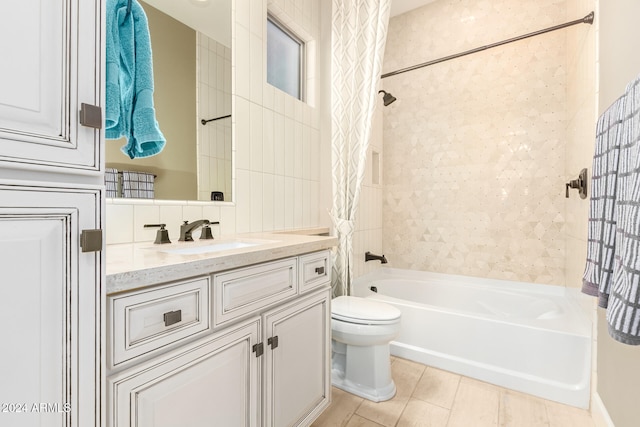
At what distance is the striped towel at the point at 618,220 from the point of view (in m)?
0.63

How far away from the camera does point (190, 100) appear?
4.66 ft

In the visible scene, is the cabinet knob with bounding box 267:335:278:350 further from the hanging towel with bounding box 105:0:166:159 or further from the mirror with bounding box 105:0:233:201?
the hanging towel with bounding box 105:0:166:159

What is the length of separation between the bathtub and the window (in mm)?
1647

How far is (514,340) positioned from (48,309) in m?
2.06

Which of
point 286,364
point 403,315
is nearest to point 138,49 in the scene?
point 286,364

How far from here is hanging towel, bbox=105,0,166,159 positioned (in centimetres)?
110

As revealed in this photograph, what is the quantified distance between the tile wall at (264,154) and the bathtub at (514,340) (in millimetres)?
991

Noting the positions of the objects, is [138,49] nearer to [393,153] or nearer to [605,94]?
[605,94]

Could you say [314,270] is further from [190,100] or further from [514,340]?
[514,340]

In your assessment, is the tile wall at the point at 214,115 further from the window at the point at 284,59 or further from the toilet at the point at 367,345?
the toilet at the point at 367,345

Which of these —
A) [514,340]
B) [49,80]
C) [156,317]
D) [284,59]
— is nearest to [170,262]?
[156,317]

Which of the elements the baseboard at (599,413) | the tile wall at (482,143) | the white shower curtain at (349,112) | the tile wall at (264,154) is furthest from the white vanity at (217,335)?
the tile wall at (482,143)

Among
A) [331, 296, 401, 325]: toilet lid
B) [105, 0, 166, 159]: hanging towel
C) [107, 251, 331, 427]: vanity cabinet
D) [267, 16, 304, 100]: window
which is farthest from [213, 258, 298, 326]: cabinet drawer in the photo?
[267, 16, 304, 100]: window

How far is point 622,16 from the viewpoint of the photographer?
3.79ft
